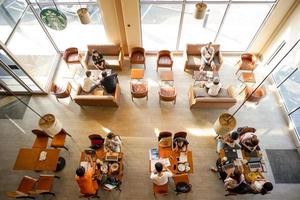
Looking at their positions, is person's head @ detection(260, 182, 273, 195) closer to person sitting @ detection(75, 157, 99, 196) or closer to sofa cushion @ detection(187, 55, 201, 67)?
person sitting @ detection(75, 157, 99, 196)

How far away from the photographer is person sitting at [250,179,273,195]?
505 cm

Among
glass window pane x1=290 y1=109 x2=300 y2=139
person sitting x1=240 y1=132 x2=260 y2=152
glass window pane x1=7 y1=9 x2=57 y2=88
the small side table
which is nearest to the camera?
person sitting x1=240 y1=132 x2=260 y2=152

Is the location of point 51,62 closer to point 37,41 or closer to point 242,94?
point 37,41

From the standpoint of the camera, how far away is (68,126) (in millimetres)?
7340

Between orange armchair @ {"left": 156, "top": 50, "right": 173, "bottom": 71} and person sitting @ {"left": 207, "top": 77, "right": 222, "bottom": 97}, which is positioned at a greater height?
orange armchair @ {"left": 156, "top": 50, "right": 173, "bottom": 71}

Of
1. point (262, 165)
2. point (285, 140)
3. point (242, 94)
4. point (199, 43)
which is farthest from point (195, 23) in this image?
point (262, 165)

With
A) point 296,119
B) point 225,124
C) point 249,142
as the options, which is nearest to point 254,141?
point 249,142

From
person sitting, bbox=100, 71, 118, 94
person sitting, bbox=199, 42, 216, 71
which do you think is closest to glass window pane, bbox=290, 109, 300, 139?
person sitting, bbox=199, 42, 216, 71

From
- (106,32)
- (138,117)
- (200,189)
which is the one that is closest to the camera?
(200,189)

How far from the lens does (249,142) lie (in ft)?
19.1

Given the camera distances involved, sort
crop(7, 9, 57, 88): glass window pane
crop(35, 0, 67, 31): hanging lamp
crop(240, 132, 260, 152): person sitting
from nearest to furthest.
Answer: crop(35, 0, 67, 31): hanging lamp < crop(240, 132, 260, 152): person sitting < crop(7, 9, 57, 88): glass window pane

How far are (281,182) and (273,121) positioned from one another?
1.89 metres

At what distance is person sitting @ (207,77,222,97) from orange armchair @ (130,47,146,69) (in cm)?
264

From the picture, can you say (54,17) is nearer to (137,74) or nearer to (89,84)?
(89,84)
